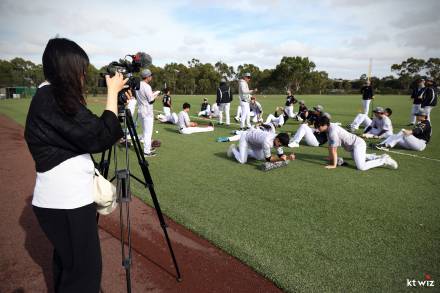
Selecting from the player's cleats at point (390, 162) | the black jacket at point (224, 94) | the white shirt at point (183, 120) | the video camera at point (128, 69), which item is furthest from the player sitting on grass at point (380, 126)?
the video camera at point (128, 69)

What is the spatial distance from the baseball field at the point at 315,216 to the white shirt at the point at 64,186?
226 centimetres

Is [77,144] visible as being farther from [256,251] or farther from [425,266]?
[425,266]

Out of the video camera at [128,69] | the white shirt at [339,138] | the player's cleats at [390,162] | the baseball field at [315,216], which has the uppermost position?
the video camera at [128,69]

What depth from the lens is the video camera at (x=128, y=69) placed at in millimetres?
2283

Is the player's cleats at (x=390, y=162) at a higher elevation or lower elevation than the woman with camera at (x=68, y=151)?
lower

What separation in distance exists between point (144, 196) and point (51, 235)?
3584 mm

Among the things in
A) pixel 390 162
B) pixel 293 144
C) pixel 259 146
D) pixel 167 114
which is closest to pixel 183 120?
pixel 167 114

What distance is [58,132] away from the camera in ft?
5.35

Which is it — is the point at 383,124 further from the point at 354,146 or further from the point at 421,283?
the point at 421,283

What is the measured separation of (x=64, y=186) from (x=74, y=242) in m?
0.36

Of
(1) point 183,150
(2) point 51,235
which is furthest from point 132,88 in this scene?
(1) point 183,150

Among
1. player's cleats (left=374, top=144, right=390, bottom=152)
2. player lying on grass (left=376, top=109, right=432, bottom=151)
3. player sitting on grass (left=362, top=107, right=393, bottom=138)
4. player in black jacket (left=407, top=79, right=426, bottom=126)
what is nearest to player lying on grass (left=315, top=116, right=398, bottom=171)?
player's cleats (left=374, top=144, right=390, bottom=152)

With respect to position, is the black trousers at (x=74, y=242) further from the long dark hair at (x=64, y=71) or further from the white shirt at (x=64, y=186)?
the long dark hair at (x=64, y=71)

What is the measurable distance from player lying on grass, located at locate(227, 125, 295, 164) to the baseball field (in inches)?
11.2
